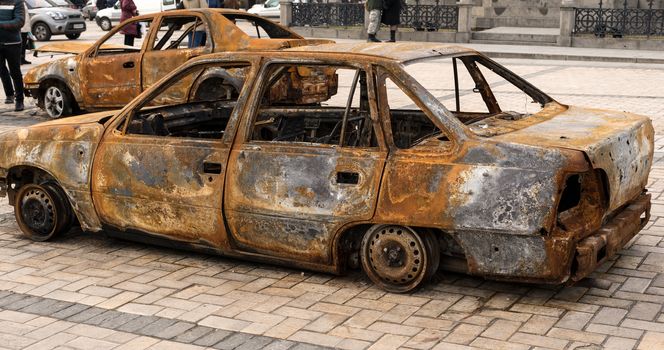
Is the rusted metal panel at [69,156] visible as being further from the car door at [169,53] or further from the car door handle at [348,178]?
the car door at [169,53]

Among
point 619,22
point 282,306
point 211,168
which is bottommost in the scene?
point 282,306

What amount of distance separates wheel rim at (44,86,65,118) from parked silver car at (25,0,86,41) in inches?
646

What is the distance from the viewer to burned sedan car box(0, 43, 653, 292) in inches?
222

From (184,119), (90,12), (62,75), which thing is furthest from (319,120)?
(90,12)

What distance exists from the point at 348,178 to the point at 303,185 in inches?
12.1

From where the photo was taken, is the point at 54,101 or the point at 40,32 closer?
the point at 54,101

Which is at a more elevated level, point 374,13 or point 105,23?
point 374,13

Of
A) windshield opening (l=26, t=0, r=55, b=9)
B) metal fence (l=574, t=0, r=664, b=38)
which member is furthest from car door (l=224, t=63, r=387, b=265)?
windshield opening (l=26, t=0, r=55, b=9)

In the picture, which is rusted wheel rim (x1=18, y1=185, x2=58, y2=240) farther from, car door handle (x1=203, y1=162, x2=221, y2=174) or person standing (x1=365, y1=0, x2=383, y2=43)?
person standing (x1=365, y1=0, x2=383, y2=43)

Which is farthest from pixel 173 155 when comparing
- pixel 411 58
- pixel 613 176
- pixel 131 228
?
pixel 613 176

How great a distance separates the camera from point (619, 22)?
85.5 feet

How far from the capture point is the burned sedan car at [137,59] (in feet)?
40.8

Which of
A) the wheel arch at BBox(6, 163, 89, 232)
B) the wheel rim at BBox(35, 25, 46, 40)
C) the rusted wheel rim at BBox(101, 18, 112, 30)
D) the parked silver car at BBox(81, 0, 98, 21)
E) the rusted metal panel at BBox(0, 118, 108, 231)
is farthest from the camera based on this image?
the parked silver car at BBox(81, 0, 98, 21)

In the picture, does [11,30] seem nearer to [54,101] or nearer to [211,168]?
[54,101]
